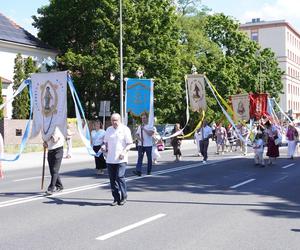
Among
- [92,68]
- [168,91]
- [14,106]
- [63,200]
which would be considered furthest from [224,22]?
[63,200]

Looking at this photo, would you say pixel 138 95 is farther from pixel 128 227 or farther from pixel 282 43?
pixel 282 43

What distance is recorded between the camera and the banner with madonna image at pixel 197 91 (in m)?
21.0

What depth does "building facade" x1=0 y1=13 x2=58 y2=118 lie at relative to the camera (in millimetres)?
41156

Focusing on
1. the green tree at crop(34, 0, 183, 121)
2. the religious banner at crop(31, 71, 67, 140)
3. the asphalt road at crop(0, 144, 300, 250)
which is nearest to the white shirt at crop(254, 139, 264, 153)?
the asphalt road at crop(0, 144, 300, 250)

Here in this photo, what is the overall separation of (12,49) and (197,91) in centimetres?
2603

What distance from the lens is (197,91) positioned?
21.2 m

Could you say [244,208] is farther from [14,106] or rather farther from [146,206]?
[14,106]

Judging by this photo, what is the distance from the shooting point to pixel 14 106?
37.7m

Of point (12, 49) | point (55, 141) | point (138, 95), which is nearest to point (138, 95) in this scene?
point (138, 95)

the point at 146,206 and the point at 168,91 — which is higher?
the point at 168,91

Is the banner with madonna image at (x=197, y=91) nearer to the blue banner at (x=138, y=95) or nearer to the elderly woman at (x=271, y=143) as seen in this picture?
the elderly woman at (x=271, y=143)

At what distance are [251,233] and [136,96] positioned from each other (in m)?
11.1

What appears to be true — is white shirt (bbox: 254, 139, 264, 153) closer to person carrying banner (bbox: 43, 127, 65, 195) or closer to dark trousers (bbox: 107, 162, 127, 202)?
person carrying banner (bbox: 43, 127, 65, 195)

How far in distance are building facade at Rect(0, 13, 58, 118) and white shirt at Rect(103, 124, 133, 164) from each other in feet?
102
